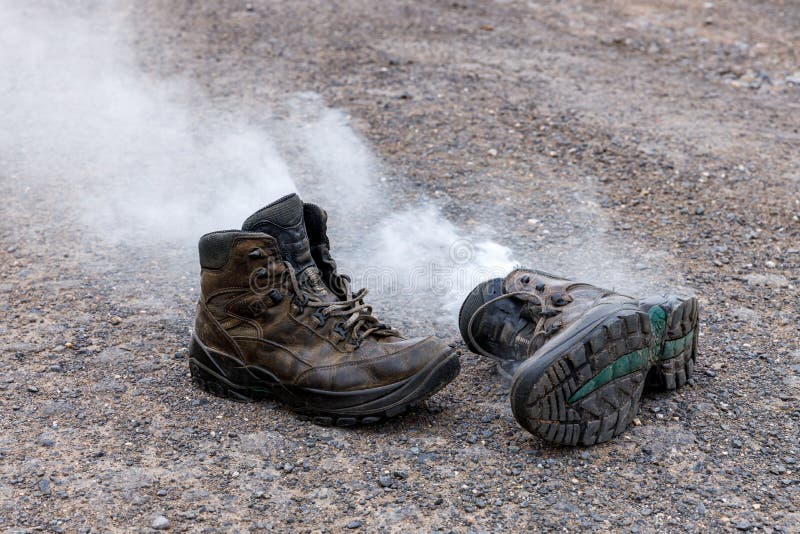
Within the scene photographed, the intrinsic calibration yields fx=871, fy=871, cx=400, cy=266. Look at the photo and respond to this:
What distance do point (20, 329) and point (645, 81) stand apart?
491 centimetres

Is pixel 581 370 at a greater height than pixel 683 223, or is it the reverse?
pixel 581 370

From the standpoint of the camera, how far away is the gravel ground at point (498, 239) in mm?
2434

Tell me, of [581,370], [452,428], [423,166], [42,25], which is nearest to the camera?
[581,370]

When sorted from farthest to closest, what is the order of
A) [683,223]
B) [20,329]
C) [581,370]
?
[683,223] → [20,329] → [581,370]

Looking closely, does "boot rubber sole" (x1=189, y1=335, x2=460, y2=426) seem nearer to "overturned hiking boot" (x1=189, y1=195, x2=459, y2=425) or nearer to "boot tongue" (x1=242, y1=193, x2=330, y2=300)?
"overturned hiking boot" (x1=189, y1=195, x2=459, y2=425)

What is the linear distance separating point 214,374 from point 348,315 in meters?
0.49

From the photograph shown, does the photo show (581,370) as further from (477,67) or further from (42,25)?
(42,25)

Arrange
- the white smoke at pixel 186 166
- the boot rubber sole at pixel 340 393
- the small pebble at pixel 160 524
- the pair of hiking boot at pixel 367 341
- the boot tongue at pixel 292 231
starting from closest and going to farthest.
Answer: the small pebble at pixel 160 524 → the pair of hiking boot at pixel 367 341 → the boot rubber sole at pixel 340 393 → the boot tongue at pixel 292 231 → the white smoke at pixel 186 166

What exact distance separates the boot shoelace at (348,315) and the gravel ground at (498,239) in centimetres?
30

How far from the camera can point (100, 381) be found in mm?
2996

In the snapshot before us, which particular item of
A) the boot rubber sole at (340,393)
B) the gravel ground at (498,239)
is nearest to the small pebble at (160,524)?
the gravel ground at (498,239)

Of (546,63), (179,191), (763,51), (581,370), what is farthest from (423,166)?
(763,51)

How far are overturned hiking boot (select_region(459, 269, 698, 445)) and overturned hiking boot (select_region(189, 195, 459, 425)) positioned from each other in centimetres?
33

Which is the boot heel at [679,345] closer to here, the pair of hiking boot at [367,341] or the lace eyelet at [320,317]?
→ the pair of hiking boot at [367,341]
